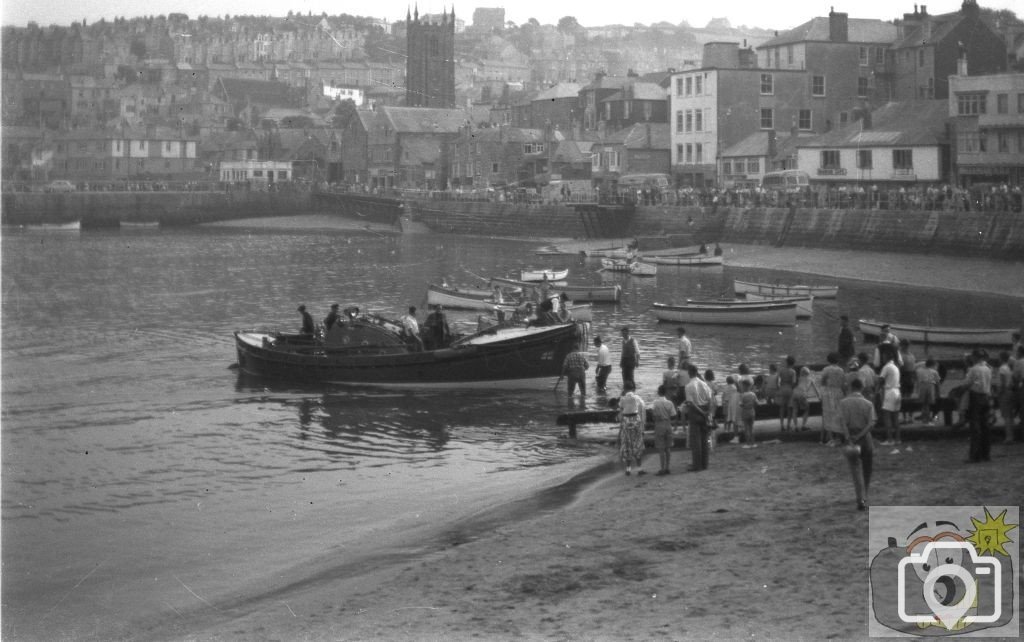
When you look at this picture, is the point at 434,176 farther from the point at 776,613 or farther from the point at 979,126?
the point at 776,613

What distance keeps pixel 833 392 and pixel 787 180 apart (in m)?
63.4

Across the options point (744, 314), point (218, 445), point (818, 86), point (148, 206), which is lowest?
point (218, 445)

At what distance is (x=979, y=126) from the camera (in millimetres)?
66312

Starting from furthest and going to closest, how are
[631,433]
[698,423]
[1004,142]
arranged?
[1004,142] → [631,433] → [698,423]

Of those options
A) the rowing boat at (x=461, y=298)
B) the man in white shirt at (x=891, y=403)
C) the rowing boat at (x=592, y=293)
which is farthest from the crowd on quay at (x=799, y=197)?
the man in white shirt at (x=891, y=403)

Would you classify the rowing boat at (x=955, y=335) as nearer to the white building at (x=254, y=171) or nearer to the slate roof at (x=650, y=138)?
the slate roof at (x=650, y=138)

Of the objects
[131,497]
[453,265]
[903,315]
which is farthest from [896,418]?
[453,265]

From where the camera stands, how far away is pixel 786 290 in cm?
4922

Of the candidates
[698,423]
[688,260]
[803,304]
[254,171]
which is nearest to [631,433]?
[698,423]

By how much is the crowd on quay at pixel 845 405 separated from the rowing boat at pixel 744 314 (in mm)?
20987

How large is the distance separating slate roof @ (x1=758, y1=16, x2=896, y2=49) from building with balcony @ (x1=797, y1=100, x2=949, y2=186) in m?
15.9

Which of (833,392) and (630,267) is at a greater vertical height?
(630,267)

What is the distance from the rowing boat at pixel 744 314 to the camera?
4488 cm

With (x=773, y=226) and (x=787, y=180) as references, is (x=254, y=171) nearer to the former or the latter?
(x=787, y=180)
